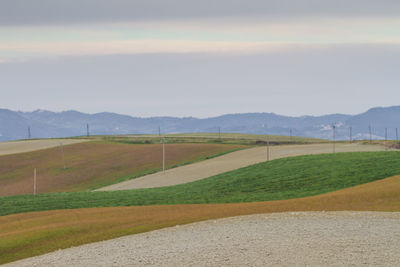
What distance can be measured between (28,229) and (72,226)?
3.29 m

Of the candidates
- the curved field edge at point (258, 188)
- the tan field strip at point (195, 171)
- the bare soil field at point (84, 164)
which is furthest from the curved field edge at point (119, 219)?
the bare soil field at point (84, 164)

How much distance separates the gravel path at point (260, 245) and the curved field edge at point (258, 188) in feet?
50.5

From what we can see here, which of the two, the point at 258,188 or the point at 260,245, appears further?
the point at 258,188

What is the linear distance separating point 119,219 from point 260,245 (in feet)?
44.5

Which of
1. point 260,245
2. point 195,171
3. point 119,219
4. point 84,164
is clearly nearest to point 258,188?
point 119,219

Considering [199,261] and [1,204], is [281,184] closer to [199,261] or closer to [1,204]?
[1,204]

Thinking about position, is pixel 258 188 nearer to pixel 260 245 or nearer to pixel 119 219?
pixel 119 219

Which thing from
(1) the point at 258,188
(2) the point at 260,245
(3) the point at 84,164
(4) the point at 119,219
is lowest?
(3) the point at 84,164

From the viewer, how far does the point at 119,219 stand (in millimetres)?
35188

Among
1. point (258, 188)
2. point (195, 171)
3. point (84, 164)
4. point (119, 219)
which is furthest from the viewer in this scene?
point (84, 164)

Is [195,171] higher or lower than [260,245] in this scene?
lower

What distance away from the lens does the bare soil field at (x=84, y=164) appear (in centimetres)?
8469

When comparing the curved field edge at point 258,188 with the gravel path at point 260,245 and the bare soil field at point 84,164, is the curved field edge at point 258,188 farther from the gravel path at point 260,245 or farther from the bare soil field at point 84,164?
the bare soil field at point 84,164

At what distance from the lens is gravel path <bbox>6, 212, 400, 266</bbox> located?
21.6 m
